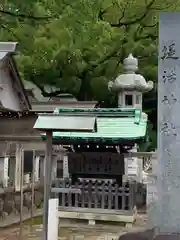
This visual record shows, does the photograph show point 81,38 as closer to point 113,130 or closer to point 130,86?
point 130,86

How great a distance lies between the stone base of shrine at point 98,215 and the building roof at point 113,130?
1841 millimetres

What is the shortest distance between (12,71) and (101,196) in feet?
13.4

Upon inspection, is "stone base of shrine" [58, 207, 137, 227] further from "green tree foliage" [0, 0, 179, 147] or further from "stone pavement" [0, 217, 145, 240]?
"green tree foliage" [0, 0, 179, 147]

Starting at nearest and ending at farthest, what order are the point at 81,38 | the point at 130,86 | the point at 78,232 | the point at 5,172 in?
the point at 5,172
the point at 78,232
the point at 130,86
the point at 81,38

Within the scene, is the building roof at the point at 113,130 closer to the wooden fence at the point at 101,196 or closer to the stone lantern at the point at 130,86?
the wooden fence at the point at 101,196

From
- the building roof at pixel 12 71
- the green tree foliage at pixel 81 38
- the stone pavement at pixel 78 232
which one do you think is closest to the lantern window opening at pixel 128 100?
the green tree foliage at pixel 81 38

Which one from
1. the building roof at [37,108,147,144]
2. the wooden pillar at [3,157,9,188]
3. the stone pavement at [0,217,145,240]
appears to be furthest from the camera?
the building roof at [37,108,147,144]

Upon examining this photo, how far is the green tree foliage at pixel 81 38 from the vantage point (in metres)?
14.0

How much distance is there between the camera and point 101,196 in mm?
11992

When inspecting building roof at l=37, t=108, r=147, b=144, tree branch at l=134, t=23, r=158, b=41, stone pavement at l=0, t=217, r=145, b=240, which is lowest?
stone pavement at l=0, t=217, r=145, b=240

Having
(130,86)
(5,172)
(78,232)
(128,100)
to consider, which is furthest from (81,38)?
(78,232)

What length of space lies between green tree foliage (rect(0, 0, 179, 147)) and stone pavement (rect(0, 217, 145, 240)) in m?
6.02

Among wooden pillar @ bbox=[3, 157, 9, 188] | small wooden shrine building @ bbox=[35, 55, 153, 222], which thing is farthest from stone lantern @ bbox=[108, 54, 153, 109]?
wooden pillar @ bbox=[3, 157, 9, 188]

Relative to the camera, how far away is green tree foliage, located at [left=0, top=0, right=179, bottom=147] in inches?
551
